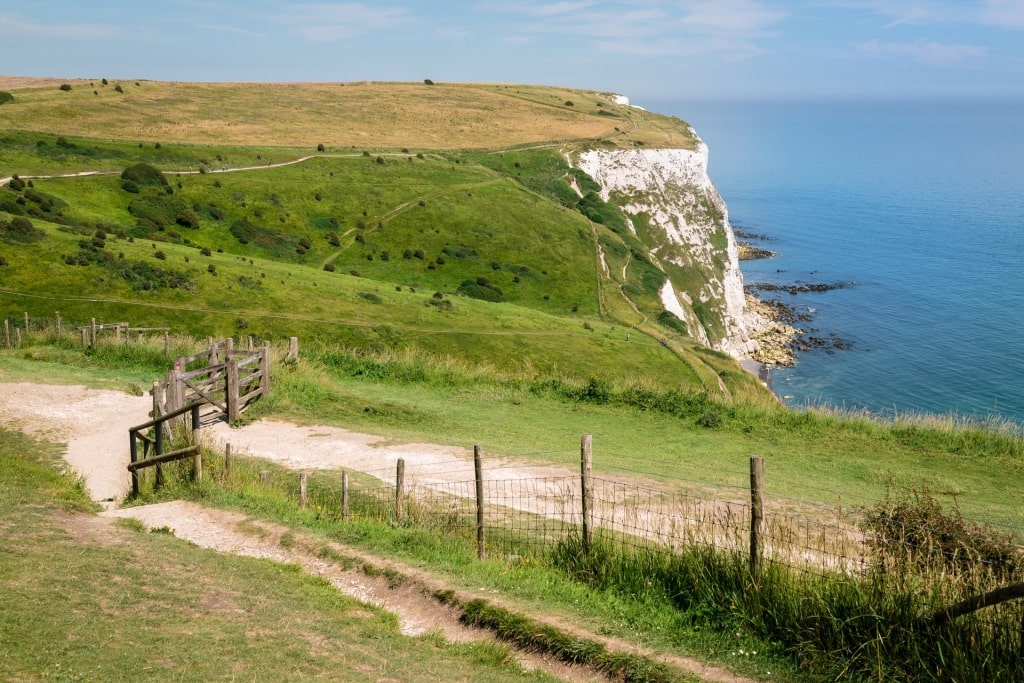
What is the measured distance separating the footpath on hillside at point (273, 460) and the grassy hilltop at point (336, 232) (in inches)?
1025

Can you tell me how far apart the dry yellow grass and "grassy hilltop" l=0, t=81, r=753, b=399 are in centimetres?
75

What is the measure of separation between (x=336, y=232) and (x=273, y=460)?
227ft

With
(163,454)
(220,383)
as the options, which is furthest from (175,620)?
(220,383)

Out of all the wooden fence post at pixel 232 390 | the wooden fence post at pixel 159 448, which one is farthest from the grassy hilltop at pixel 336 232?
the wooden fence post at pixel 159 448

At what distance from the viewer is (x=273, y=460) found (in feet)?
89.9

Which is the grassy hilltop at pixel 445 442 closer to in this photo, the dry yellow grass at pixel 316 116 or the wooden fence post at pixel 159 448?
the wooden fence post at pixel 159 448

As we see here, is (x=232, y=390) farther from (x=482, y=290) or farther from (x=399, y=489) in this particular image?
(x=482, y=290)

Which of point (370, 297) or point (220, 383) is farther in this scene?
point (370, 297)

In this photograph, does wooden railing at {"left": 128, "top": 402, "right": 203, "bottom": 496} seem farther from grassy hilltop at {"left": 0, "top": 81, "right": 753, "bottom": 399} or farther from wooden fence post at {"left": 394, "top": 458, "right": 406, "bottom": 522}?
grassy hilltop at {"left": 0, "top": 81, "right": 753, "bottom": 399}

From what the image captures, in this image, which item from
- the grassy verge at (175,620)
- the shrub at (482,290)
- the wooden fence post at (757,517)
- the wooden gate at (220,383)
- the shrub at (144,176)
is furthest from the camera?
the shrub at (144,176)

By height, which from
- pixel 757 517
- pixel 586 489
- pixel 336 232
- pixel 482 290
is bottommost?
pixel 482 290

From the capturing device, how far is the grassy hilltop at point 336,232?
60688 millimetres

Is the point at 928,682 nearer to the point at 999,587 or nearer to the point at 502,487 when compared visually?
the point at 999,587

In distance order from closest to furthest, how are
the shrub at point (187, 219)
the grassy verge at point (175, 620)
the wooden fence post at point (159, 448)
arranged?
the grassy verge at point (175, 620)
the wooden fence post at point (159, 448)
the shrub at point (187, 219)
